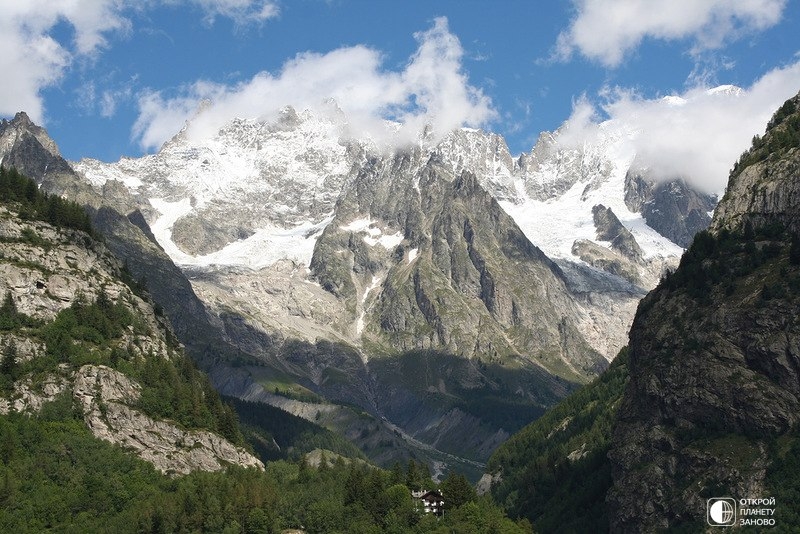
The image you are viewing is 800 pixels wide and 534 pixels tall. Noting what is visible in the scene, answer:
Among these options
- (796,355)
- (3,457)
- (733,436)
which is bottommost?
(3,457)

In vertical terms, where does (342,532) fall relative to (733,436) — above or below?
below

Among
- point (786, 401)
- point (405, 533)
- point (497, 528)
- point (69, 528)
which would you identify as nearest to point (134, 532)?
point (69, 528)

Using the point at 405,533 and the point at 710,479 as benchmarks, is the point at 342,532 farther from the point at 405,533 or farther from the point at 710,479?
the point at 710,479

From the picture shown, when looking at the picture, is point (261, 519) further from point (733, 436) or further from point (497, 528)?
point (733, 436)

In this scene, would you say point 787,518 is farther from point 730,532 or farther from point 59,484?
point 59,484

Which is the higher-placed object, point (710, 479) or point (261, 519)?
point (710, 479)

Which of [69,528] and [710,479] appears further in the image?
[710,479]

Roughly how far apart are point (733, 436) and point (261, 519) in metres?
84.8

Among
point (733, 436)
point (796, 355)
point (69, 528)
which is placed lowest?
point (69, 528)

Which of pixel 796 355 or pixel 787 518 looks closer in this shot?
pixel 787 518

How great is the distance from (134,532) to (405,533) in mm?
45639

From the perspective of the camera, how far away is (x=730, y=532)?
18575cm

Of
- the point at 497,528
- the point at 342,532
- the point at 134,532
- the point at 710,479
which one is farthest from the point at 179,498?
the point at 710,479

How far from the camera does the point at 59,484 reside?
192 metres
